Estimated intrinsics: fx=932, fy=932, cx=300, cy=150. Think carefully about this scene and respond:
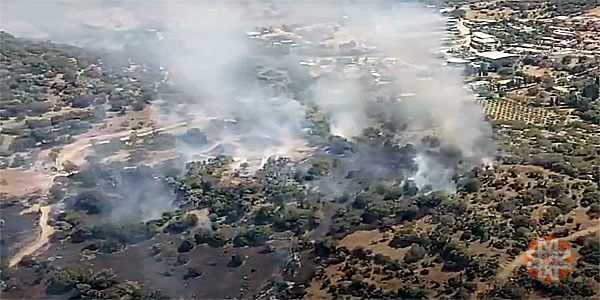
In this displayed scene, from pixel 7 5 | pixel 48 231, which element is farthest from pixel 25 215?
pixel 7 5

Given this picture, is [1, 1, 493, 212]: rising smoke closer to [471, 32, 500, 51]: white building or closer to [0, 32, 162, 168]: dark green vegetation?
[0, 32, 162, 168]: dark green vegetation

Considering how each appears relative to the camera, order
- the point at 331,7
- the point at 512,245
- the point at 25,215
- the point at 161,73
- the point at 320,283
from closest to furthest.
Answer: the point at 320,283
the point at 512,245
the point at 25,215
the point at 161,73
the point at 331,7

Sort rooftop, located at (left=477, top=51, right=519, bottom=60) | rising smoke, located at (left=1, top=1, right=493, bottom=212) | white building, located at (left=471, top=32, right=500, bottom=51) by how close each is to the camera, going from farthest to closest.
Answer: white building, located at (left=471, top=32, right=500, bottom=51)
rooftop, located at (left=477, top=51, right=519, bottom=60)
rising smoke, located at (left=1, top=1, right=493, bottom=212)

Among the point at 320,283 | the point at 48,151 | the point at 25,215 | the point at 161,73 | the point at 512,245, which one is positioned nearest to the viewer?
the point at 320,283

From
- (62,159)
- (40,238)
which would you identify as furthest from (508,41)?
(40,238)

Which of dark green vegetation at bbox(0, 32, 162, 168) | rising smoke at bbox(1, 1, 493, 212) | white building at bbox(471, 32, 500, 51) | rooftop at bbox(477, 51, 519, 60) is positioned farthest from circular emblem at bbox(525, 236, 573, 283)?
white building at bbox(471, 32, 500, 51)

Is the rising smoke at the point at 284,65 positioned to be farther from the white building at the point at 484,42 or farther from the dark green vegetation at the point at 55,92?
the white building at the point at 484,42

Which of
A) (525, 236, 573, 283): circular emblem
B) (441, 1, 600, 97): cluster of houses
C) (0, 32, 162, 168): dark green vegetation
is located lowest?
(525, 236, 573, 283): circular emblem

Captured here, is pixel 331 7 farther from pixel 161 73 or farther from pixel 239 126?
pixel 239 126
